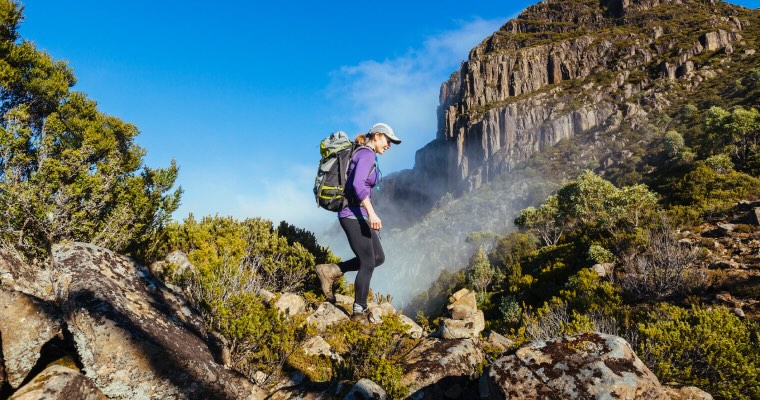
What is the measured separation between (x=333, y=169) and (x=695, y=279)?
8719 mm

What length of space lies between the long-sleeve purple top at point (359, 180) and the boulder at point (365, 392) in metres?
2.22

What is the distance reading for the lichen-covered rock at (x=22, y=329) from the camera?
237 centimetres

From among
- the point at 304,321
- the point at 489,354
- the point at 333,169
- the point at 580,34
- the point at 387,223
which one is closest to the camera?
the point at 489,354

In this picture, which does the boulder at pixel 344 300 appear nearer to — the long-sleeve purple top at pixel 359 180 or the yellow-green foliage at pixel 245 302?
the yellow-green foliage at pixel 245 302

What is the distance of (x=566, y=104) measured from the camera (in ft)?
350

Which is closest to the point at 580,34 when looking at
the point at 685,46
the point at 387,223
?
the point at 685,46

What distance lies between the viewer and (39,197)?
6484mm

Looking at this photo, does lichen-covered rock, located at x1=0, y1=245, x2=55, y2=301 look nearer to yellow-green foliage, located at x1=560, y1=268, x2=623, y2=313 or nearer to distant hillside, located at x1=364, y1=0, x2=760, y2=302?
yellow-green foliage, located at x1=560, y1=268, x2=623, y2=313

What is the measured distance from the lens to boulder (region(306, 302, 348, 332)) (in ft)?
16.8

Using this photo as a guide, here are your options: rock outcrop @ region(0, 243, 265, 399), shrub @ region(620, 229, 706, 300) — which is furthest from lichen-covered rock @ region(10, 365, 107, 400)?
shrub @ region(620, 229, 706, 300)

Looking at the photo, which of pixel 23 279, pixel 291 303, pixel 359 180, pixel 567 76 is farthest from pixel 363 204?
pixel 567 76

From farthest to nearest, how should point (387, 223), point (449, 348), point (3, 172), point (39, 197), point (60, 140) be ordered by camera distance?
point (387, 223) → point (60, 140) → point (3, 172) → point (39, 197) → point (449, 348)

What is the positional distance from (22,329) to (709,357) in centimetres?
605

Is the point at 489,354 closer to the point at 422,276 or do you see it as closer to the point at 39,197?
the point at 39,197
